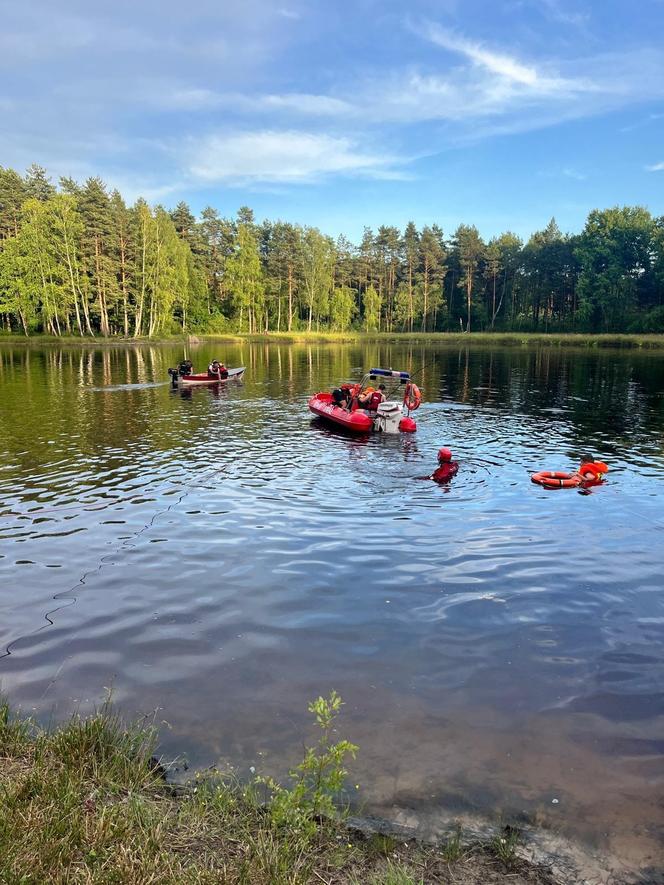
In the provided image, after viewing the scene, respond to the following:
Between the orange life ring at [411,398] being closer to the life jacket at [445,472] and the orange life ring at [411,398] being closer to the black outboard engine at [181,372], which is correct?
the life jacket at [445,472]

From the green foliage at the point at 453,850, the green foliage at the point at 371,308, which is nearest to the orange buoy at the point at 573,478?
the green foliage at the point at 453,850

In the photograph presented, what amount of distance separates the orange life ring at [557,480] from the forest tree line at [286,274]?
250ft

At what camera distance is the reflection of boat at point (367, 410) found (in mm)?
21172

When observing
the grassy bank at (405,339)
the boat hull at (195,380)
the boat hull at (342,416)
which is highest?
the grassy bank at (405,339)

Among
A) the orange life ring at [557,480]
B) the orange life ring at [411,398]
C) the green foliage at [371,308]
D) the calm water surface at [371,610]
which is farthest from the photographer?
the green foliage at [371,308]

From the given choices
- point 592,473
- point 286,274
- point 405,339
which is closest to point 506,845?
point 592,473

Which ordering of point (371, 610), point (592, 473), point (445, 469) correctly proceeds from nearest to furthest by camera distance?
point (371, 610) → point (592, 473) → point (445, 469)

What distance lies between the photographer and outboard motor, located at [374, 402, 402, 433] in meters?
21.1

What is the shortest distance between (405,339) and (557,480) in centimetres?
9017

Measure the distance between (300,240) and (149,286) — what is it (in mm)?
34654

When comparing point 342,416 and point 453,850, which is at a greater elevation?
point 342,416

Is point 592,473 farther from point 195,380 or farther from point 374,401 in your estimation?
point 195,380

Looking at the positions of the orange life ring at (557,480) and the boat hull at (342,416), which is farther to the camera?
the boat hull at (342,416)

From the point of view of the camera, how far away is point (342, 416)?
2183 cm
